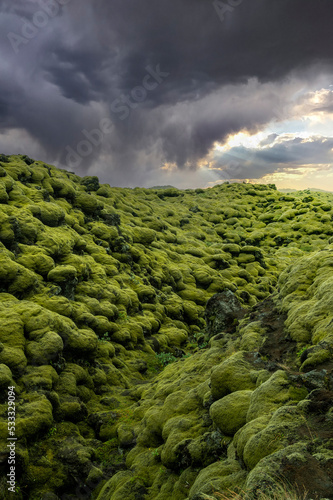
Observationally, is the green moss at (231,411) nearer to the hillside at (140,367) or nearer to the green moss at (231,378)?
the hillside at (140,367)

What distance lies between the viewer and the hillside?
7484 mm

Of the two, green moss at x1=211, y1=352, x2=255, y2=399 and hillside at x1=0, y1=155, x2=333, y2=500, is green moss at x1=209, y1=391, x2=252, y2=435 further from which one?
green moss at x1=211, y1=352, x2=255, y2=399

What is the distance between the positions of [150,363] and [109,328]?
11.9ft

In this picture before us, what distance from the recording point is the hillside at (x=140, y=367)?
295 inches

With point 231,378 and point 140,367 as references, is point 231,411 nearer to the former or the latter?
point 231,378

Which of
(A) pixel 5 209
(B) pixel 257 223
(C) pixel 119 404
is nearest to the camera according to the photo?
(C) pixel 119 404

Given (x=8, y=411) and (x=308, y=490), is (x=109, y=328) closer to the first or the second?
(x=8, y=411)

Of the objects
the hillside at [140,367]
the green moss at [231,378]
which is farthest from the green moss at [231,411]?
the green moss at [231,378]

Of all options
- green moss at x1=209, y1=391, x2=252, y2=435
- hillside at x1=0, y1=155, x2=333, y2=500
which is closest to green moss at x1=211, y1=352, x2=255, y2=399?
hillside at x1=0, y1=155, x2=333, y2=500

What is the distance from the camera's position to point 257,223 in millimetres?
66625

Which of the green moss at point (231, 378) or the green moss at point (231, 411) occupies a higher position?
the green moss at point (231, 378)

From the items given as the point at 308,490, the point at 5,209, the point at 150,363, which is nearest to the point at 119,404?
the point at 150,363

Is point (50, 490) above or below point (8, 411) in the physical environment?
below

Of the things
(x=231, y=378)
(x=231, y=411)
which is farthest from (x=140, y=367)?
(x=231, y=411)
